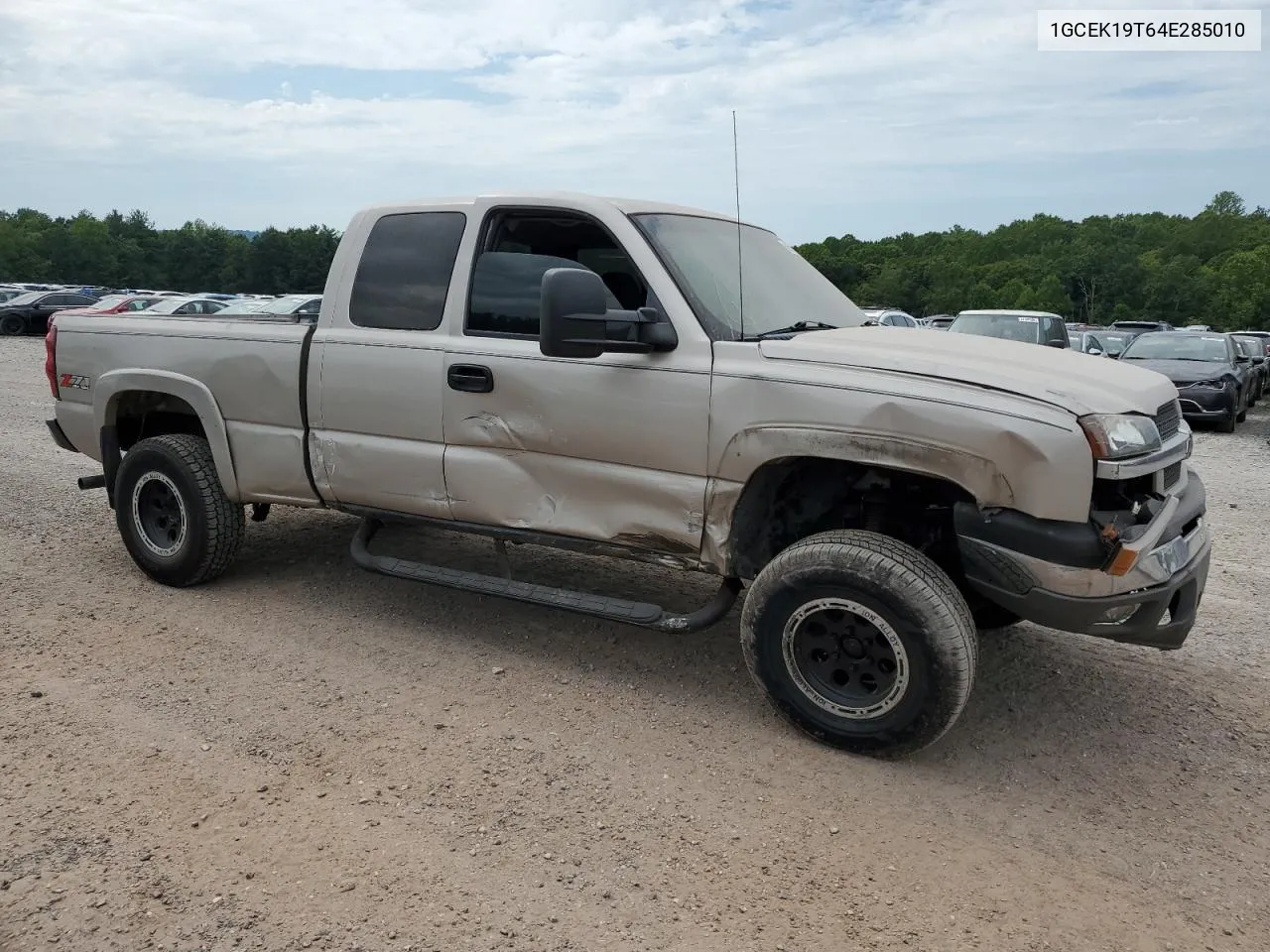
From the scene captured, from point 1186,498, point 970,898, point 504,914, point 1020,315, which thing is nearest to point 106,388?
point 504,914

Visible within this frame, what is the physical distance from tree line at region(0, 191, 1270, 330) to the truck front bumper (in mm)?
64642

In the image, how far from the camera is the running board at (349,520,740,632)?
4.01 metres

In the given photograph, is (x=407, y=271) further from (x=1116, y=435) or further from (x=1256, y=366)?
(x=1256, y=366)

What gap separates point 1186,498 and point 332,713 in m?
3.40

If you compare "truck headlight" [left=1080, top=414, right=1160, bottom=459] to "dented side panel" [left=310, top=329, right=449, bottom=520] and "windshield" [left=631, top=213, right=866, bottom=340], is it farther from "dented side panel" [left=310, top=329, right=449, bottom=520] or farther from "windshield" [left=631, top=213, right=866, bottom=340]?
"dented side panel" [left=310, top=329, right=449, bottom=520]

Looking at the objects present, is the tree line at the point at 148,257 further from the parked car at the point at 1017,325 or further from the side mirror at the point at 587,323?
the side mirror at the point at 587,323

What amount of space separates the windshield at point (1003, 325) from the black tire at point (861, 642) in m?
11.0

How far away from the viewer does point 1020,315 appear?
14.2 m

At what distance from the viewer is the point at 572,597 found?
4.21 meters

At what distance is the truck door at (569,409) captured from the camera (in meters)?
3.88

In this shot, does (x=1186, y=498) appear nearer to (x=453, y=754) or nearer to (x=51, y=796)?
(x=453, y=754)

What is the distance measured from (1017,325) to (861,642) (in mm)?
11622

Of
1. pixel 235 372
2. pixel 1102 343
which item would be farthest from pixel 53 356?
pixel 1102 343

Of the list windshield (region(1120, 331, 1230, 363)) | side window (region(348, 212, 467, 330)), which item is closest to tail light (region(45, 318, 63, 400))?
side window (region(348, 212, 467, 330))
